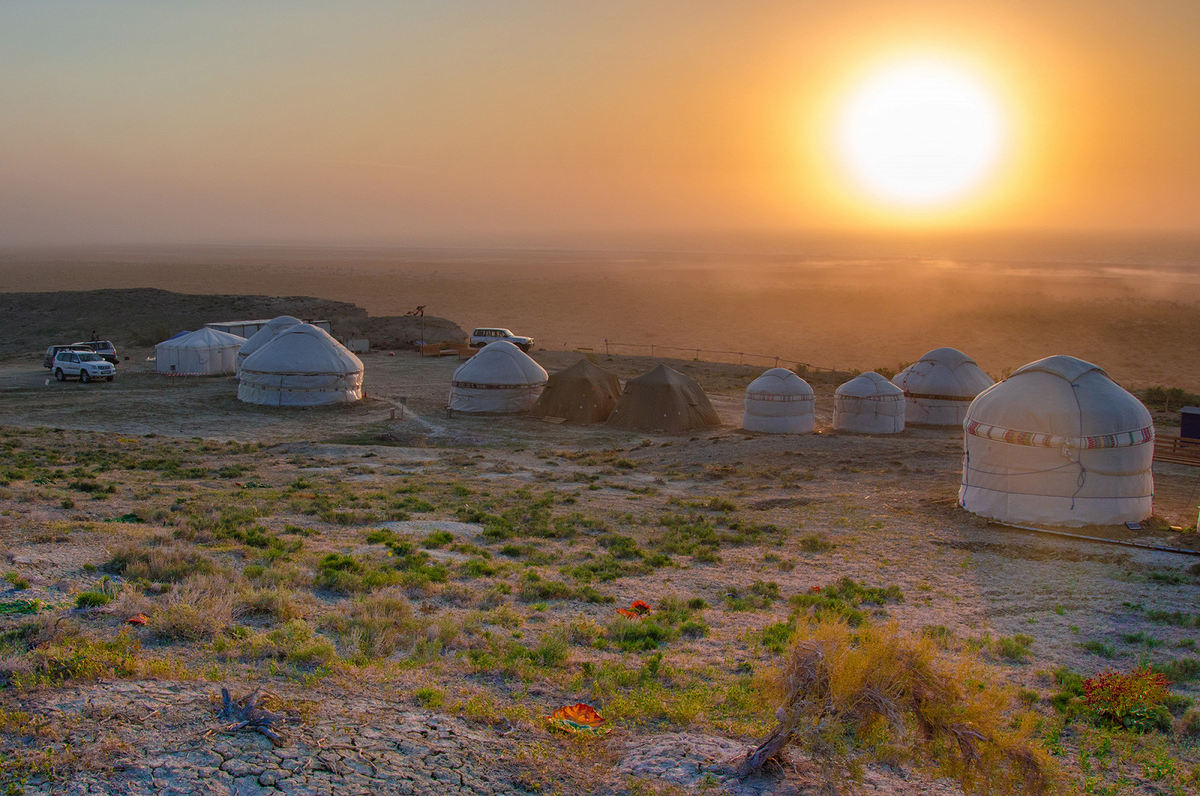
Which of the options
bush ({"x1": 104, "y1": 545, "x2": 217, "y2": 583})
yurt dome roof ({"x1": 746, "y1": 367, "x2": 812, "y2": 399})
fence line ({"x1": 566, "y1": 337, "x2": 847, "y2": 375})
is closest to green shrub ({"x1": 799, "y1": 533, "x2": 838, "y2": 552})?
bush ({"x1": 104, "y1": 545, "x2": 217, "y2": 583})

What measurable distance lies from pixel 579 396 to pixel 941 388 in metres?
13.4

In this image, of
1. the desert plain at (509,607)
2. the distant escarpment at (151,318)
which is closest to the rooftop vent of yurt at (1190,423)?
the desert plain at (509,607)

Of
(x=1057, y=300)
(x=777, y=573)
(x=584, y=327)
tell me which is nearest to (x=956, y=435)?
(x=777, y=573)

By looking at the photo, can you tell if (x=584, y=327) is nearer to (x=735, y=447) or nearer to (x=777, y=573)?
(x=735, y=447)

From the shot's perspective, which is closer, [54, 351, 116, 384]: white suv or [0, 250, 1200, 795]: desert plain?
[0, 250, 1200, 795]: desert plain

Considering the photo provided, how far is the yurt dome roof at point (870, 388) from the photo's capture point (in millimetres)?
28844

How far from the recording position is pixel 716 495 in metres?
18.9

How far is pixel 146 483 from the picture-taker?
17109mm

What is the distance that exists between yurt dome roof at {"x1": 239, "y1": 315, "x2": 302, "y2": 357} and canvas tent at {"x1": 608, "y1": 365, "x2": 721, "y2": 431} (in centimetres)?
1872

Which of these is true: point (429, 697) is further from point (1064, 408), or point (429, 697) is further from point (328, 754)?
point (1064, 408)

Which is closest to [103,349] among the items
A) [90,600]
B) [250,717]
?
[90,600]

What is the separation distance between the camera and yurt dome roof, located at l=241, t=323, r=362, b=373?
1249 inches

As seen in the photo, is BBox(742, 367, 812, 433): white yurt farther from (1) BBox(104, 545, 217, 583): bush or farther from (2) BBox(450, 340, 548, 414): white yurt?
(1) BBox(104, 545, 217, 583): bush

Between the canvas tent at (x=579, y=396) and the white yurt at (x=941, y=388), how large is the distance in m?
11.2
